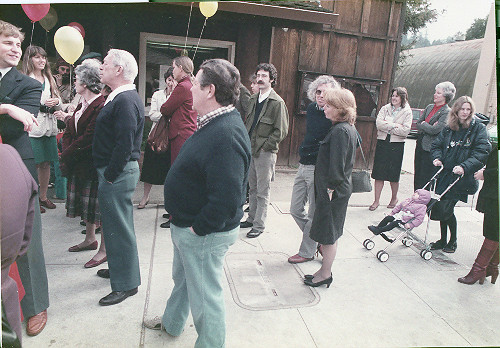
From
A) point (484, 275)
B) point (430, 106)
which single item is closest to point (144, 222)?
point (484, 275)

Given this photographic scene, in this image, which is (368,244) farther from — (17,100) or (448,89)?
(17,100)

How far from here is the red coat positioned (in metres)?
4.09

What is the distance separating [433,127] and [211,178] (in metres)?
4.01

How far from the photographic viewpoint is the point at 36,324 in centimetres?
257

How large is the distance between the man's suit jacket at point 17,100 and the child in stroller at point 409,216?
3344 millimetres

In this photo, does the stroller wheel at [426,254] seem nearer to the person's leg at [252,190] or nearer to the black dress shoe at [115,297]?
the person's leg at [252,190]

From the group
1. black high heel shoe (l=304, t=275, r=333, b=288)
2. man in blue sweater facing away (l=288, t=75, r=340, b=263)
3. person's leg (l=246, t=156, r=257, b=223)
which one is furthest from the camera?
person's leg (l=246, t=156, r=257, b=223)

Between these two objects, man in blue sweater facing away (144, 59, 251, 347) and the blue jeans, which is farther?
the blue jeans

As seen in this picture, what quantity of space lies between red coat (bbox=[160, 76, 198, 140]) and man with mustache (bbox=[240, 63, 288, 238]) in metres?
0.70

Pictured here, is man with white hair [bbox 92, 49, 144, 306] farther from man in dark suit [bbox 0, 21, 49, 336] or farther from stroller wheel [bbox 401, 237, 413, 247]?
stroller wheel [bbox 401, 237, 413, 247]

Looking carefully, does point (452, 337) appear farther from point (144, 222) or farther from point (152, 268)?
point (144, 222)

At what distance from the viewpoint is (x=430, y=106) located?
5.32 meters

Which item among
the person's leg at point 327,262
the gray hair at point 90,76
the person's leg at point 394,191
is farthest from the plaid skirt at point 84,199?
the person's leg at point 394,191

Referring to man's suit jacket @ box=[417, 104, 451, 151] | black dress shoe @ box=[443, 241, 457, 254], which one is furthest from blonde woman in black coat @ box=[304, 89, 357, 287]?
man's suit jacket @ box=[417, 104, 451, 151]
